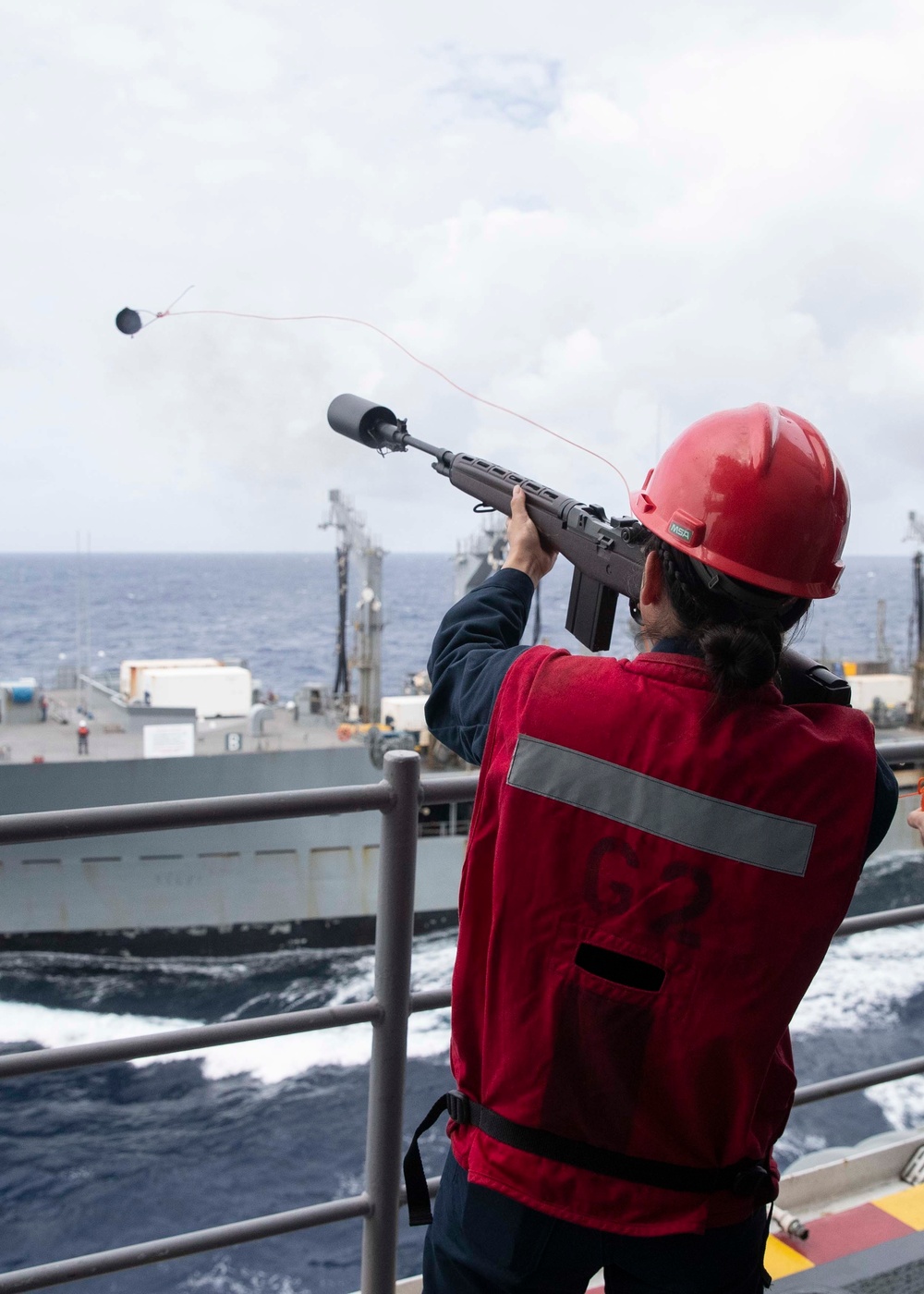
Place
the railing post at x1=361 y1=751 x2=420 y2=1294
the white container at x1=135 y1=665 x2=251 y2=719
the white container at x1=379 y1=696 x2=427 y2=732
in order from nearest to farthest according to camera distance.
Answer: the railing post at x1=361 y1=751 x2=420 y2=1294 < the white container at x1=135 y1=665 x2=251 y2=719 < the white container at x1=379 y1=696 x2=427 y2=732

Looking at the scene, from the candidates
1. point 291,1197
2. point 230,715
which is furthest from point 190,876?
point 291,1197

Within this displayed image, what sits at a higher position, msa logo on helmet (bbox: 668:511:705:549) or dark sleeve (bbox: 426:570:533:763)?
msa logo on helmet (bbox: 668:511:705:549)

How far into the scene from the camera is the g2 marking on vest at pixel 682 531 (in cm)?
101

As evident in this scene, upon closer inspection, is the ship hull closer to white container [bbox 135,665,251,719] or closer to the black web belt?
white container [bbox 135,665,251,719]

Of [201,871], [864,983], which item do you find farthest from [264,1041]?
[864,983]

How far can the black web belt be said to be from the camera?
0.98m

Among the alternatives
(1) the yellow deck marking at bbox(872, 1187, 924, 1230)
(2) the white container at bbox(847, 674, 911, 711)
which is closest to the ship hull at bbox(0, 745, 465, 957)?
(2) the white container at bbox(847, 674, 911, 711)

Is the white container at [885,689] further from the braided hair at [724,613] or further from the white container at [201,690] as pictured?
the braided hair at [724,613]

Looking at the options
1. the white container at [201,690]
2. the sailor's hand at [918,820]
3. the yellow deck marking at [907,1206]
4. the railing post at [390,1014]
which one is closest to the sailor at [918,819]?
the sailor's hand at [918,820]

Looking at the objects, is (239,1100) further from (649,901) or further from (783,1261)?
(649,901)

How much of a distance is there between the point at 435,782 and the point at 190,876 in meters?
15.7

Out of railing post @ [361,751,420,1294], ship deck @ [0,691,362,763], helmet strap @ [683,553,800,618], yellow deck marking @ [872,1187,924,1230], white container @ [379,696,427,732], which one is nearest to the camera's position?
helmet strap @ [683,553,800,618]

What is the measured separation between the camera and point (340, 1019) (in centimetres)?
135

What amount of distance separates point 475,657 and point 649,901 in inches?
12.4
